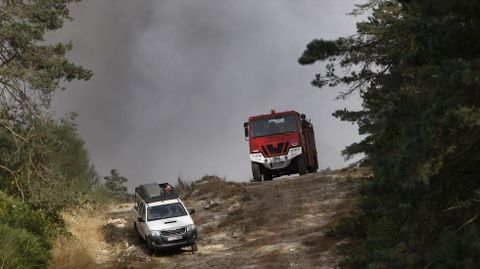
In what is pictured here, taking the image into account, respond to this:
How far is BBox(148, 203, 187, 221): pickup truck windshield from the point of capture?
1794 centimetres

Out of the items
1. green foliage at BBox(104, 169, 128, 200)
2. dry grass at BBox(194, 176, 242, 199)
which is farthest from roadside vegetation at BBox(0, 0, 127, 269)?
green foliage at BBox(104, 169, 128, 200)

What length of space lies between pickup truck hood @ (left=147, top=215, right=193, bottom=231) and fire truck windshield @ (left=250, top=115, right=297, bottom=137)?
7.89 meters

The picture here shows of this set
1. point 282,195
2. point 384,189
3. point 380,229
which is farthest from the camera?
point 282,195

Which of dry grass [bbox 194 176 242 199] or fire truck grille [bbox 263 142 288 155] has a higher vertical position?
fire truck grille [bbox 263 142 288 155]

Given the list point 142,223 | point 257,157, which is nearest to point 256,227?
point 142,223

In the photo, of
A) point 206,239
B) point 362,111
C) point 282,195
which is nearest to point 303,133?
point 282,195

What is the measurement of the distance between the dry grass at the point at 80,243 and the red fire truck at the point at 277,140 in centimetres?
731

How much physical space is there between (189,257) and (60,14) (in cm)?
937

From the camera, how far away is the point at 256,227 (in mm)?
18562

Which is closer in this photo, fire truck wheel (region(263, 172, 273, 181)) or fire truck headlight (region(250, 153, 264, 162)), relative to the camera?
fire truck headlight (region(250, 153, 264, 162))

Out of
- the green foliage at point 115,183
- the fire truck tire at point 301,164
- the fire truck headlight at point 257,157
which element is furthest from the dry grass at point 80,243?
the green foliage at point 115,183

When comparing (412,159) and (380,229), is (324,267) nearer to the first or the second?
(380,229)

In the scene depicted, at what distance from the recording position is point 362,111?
19.5m

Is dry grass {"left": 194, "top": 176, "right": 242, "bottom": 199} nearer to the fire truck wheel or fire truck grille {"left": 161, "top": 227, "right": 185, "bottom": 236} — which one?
the fire truck wheel
